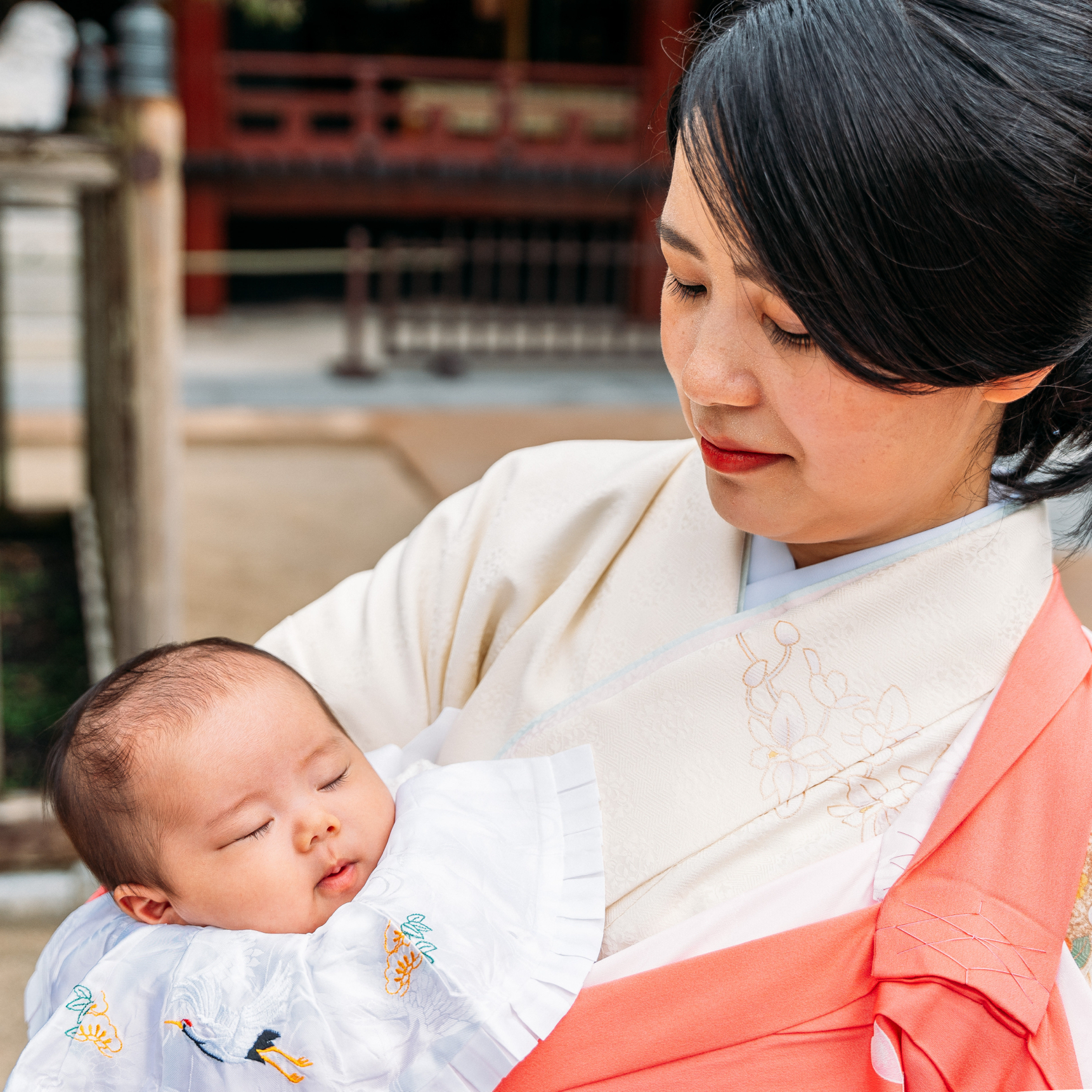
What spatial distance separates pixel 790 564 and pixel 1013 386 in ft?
0.94

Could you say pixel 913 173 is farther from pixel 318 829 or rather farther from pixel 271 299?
pixel 271 299

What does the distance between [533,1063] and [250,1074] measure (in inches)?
9.8

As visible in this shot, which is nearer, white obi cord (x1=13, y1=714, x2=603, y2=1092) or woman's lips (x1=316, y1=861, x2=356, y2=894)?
white obi cord (x1=13, y1=714, x2=603, y2=1092)

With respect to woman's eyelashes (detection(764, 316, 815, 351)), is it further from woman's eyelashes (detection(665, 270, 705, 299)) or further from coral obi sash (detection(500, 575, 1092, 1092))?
coral obi sash (detection(500, 575, 1092, 1092))

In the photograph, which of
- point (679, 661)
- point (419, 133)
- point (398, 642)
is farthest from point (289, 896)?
point (419, 133)

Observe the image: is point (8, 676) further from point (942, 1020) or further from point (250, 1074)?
point (942, 1020)

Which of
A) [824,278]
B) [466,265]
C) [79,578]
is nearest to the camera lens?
[824,278]

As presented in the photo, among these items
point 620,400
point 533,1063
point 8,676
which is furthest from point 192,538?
point 533,1063

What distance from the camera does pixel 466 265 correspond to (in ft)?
39.6

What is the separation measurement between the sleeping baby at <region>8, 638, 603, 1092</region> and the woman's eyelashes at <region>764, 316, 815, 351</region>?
449mm

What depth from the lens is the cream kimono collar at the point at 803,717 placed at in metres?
1.08

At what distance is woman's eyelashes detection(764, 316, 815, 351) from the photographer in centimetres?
96

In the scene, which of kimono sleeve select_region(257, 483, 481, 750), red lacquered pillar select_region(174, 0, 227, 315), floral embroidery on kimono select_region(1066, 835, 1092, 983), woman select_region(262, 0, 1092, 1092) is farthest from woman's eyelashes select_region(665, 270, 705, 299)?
red lacquered pillar select_region(174, 0, 227, 315)

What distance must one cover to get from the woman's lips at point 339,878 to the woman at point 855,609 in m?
0.20
